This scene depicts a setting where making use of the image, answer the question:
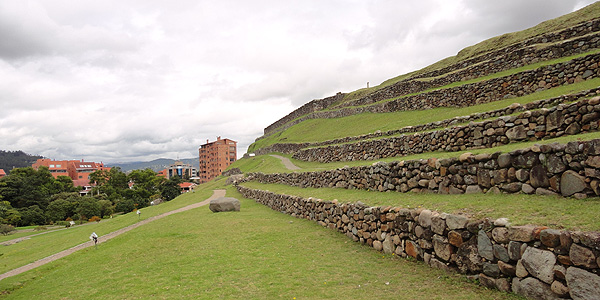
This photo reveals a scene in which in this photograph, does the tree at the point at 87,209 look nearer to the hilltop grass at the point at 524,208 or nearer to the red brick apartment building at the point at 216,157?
the hilltop grass at the point at 524,208

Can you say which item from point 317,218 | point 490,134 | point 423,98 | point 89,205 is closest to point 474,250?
point 490,134

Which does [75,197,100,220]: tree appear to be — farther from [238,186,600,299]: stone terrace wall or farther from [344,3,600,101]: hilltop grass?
[344,3,600,101]: hilltop grass

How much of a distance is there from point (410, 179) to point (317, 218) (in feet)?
16.3

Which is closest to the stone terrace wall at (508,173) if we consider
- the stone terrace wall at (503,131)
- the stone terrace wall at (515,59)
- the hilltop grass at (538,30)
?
the stone terrace wall at (503,131)

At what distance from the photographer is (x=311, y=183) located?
19.7 metres

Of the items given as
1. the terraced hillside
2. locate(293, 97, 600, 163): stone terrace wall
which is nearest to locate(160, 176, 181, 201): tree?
the terraced hillside

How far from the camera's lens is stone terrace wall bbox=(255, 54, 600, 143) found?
48.9ft

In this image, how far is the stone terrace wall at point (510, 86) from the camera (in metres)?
14.9

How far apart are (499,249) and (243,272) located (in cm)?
613

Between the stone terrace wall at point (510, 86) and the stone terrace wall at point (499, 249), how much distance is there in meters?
14.3

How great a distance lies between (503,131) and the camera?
34.7 ft

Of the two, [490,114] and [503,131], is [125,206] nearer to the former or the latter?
[490,114]

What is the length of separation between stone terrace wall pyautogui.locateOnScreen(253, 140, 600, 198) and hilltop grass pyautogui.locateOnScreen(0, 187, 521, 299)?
8.50 feet

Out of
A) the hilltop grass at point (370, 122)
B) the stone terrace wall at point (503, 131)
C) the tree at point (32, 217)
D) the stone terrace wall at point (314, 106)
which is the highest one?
the stone terrace wall at point (314, 106)
